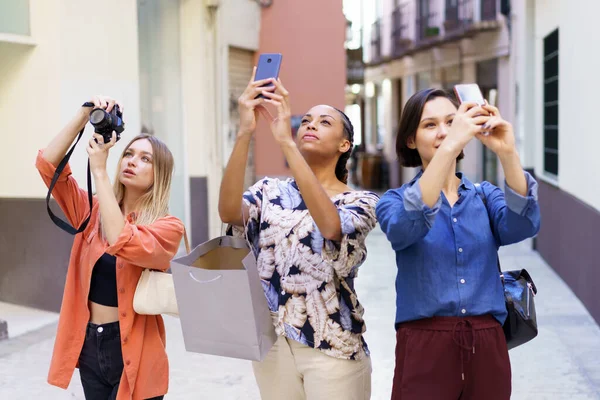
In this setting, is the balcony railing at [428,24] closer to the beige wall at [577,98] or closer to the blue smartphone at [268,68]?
the beige wall at [577,98]

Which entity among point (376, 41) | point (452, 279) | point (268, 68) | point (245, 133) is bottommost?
point (452, 279)

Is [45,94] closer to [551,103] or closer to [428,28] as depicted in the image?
[551,103]

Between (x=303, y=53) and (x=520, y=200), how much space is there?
11866 millimetres

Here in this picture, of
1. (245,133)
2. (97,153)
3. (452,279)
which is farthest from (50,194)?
(452,279)

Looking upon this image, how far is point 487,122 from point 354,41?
108 feet

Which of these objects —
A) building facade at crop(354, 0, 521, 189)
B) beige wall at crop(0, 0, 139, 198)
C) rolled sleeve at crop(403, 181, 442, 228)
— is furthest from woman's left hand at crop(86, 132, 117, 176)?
building facade at crop(354, 0, 521, 189)

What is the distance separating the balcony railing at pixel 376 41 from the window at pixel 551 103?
20199 millimetres

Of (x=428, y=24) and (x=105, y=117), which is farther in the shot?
(x=428, y=24)

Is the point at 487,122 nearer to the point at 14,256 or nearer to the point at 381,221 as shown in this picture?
the point at 381,221

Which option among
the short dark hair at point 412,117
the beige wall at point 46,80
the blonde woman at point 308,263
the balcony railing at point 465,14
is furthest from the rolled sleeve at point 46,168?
the balcony railing at point 465,14

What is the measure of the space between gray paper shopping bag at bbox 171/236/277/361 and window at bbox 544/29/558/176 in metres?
8.80

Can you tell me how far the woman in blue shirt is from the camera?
8.68 ft

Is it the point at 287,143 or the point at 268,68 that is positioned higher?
the point at 268,68

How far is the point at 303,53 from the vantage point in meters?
14.2
